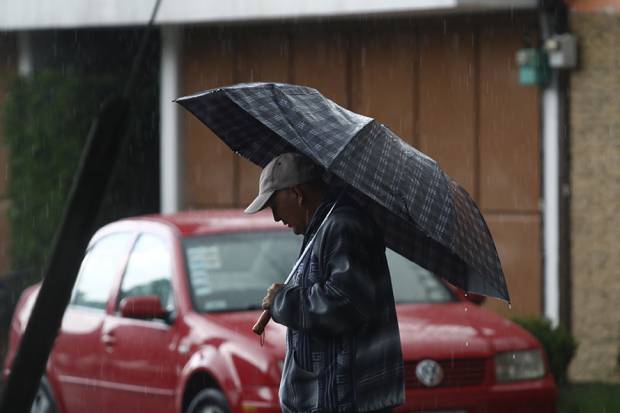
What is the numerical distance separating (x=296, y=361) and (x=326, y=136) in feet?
2.37

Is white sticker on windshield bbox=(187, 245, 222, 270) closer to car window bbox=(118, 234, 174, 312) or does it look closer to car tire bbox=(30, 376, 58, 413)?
car window bbox=(118, 234, 174, 312)

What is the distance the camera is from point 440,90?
53.5 ft

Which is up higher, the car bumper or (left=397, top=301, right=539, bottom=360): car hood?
(left=397, top=301, right=539, bottom=360): car hood

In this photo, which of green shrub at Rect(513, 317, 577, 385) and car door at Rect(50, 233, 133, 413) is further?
green shrub at Rect(513, 317, 577, 385)

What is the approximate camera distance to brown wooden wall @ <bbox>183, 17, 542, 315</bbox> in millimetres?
15680

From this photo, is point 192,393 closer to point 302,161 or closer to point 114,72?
point 302,161

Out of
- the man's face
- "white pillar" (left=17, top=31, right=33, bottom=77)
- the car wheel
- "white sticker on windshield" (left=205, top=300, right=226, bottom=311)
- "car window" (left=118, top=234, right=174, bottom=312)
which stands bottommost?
the car wheel

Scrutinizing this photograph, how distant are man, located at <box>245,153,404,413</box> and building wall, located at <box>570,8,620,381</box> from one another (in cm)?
992

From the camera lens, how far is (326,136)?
5.10 meters

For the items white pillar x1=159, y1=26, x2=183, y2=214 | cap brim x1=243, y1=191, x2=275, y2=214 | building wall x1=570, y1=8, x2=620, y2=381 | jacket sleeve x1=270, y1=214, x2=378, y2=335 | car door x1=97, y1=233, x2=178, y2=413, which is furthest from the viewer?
white pillar x1=159, y1=26, x2=183, y2=214

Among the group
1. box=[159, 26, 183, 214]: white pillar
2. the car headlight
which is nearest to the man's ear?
the car headlight

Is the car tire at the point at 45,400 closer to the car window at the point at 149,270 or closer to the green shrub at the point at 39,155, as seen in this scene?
the car window at the point at 149,270

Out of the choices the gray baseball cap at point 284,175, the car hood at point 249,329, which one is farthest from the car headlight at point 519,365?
the gray baseball cap at point 284,175

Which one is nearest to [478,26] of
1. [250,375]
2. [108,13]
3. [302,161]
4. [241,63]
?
[241,63]
